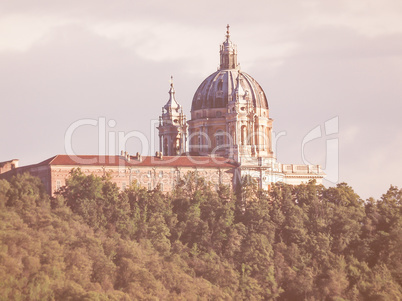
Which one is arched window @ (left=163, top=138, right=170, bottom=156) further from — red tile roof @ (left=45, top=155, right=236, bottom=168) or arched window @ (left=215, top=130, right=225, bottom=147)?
red tile roof @ (left=45, top=155, right=236, bottom=168)

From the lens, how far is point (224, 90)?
154250mm

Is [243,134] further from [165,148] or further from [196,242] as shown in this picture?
[196,242]

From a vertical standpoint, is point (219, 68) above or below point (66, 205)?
above

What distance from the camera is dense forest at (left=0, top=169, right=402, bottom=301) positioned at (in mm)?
123375

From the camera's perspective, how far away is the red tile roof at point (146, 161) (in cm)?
14075

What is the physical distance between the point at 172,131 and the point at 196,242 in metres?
21.6

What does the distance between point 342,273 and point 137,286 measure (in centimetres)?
1842

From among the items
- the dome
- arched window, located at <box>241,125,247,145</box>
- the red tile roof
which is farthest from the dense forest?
the dome

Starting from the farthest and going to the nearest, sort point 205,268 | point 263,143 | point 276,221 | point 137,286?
point 263,143 < point 276,221 < point 205,268 < point 137,286

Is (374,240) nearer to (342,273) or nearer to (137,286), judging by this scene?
(342,273)

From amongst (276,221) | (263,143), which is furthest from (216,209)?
(263,143)

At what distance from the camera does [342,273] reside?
136000 mm


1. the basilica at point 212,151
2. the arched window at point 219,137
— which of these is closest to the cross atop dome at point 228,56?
the basilica at point 212,151

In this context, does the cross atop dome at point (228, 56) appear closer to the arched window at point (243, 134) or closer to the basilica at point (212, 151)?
the basilica at point (212, 151)
